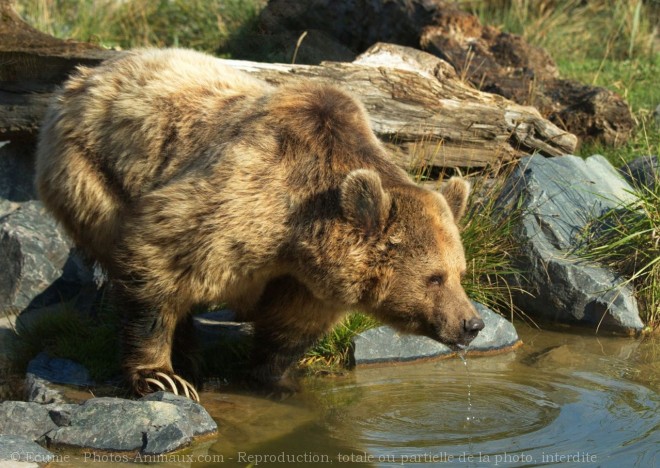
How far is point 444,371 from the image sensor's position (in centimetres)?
674

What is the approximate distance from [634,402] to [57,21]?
31.9ft

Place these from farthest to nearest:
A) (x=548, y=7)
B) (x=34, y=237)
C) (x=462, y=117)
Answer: (x=548, y=7) → (x=462, y=117) → (x=34, y=237)

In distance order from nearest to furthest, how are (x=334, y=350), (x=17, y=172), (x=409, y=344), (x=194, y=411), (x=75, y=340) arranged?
1. (x=194, y=411)
2. (x=75, y=340)
3. (x=334, y=350)
4. (x=409, y=344)
5. (x=17, y=172)

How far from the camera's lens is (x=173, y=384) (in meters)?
5.80

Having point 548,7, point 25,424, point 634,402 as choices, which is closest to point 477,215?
point 634,402

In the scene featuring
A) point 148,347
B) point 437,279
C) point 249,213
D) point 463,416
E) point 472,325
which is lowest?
point 463,416

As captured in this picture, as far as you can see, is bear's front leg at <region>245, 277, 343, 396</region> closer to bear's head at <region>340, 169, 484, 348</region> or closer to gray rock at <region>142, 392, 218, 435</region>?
bear's head at <region>340, 169, 484, 348</region>

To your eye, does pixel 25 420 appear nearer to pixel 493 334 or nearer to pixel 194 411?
pixel 194 411

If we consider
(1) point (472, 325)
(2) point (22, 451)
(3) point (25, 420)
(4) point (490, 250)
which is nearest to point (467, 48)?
(4) point (490, 250)

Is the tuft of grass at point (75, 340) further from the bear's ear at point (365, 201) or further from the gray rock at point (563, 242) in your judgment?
the gray rock at point (563, 242)

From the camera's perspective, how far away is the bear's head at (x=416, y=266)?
17.5 ft

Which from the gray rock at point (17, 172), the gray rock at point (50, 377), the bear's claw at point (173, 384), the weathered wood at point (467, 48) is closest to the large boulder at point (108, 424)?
the bear's claw at point (173, 384)

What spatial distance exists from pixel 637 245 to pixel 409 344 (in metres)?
2.17

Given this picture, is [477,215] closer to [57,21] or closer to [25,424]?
[25,424]
